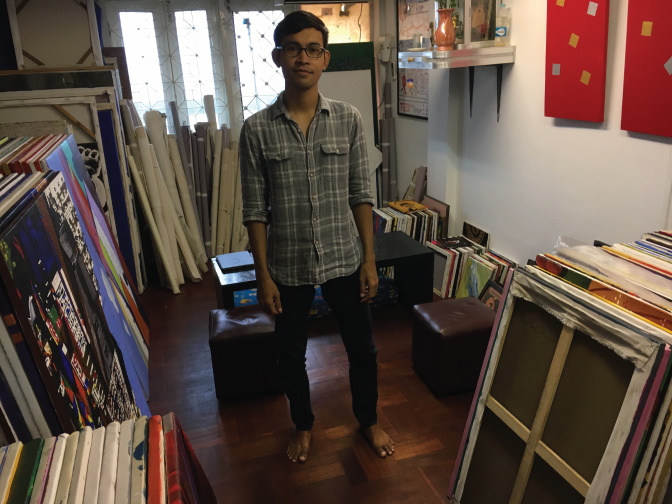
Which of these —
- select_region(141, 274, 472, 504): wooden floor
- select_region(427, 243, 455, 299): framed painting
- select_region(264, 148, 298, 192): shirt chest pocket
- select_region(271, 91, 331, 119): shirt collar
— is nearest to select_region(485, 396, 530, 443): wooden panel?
select_region(141, 274, 472, 504): wooden floor

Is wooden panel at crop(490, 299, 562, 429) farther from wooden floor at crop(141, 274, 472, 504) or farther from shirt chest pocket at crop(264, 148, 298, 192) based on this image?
shirt chest pocket at crop(264, 148, 298, 192)

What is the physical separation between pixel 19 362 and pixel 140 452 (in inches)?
15.4

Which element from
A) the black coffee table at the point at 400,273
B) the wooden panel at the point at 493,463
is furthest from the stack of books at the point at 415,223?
the wooden panel at the point at 493,463

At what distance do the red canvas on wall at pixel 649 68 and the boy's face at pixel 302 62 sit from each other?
1239 mm

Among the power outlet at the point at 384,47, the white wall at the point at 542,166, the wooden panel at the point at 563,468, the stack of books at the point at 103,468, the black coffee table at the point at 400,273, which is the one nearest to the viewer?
the stack of books at the point at 103,468

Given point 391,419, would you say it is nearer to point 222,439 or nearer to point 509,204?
point 222,439

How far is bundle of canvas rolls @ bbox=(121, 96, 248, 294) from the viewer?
3.81m

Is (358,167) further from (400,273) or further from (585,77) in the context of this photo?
(400,273)

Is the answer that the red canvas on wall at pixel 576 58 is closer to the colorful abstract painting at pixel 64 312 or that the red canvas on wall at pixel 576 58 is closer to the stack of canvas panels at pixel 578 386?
the stack of canvas panels at pixel 578 386

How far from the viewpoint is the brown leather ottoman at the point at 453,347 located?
2396 mm

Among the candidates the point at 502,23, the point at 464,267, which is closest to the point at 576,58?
the point at 502,23

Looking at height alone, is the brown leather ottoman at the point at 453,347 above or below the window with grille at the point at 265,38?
below

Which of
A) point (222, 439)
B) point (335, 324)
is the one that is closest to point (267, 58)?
point (335, 324)

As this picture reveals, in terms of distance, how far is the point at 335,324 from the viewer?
323cm
